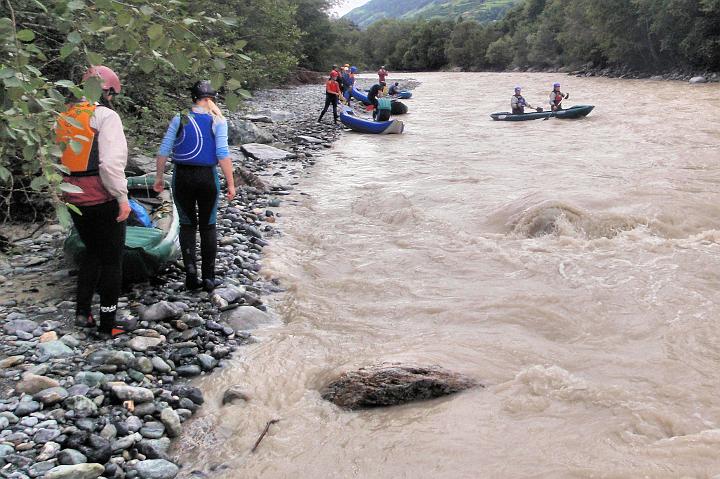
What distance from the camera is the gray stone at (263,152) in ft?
42.6

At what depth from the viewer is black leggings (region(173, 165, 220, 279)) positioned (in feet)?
16.6

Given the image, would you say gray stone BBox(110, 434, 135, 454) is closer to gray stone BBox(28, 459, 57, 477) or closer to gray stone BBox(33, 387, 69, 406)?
gray stone BBox(28, 459, 57, 477)

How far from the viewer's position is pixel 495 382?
4.25m

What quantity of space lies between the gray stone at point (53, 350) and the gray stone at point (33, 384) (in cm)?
34

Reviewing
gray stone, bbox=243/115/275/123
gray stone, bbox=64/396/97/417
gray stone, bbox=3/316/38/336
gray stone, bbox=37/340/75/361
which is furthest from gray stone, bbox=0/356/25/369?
gray stone, bbox=243/115/275/123

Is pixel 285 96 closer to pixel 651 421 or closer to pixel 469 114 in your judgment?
pixel 469 114

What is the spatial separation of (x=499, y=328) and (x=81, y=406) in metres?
3.49

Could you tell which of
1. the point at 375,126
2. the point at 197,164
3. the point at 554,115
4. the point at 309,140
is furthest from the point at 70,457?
the point at 554,115

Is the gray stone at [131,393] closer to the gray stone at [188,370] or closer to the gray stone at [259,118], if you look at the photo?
the gray stone at [188,370]

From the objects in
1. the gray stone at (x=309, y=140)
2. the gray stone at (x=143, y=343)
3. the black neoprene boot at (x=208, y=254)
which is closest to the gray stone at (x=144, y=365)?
the gray stone at (x=143, y=343)

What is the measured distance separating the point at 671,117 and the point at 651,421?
17.1 metres

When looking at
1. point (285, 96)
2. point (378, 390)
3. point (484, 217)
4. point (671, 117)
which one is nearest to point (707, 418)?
point (378, 390)

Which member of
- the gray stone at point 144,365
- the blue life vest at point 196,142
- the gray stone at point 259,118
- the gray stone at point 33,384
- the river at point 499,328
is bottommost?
the river at point 499,328

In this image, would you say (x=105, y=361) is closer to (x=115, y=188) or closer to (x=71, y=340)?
(x=71, y=340)
